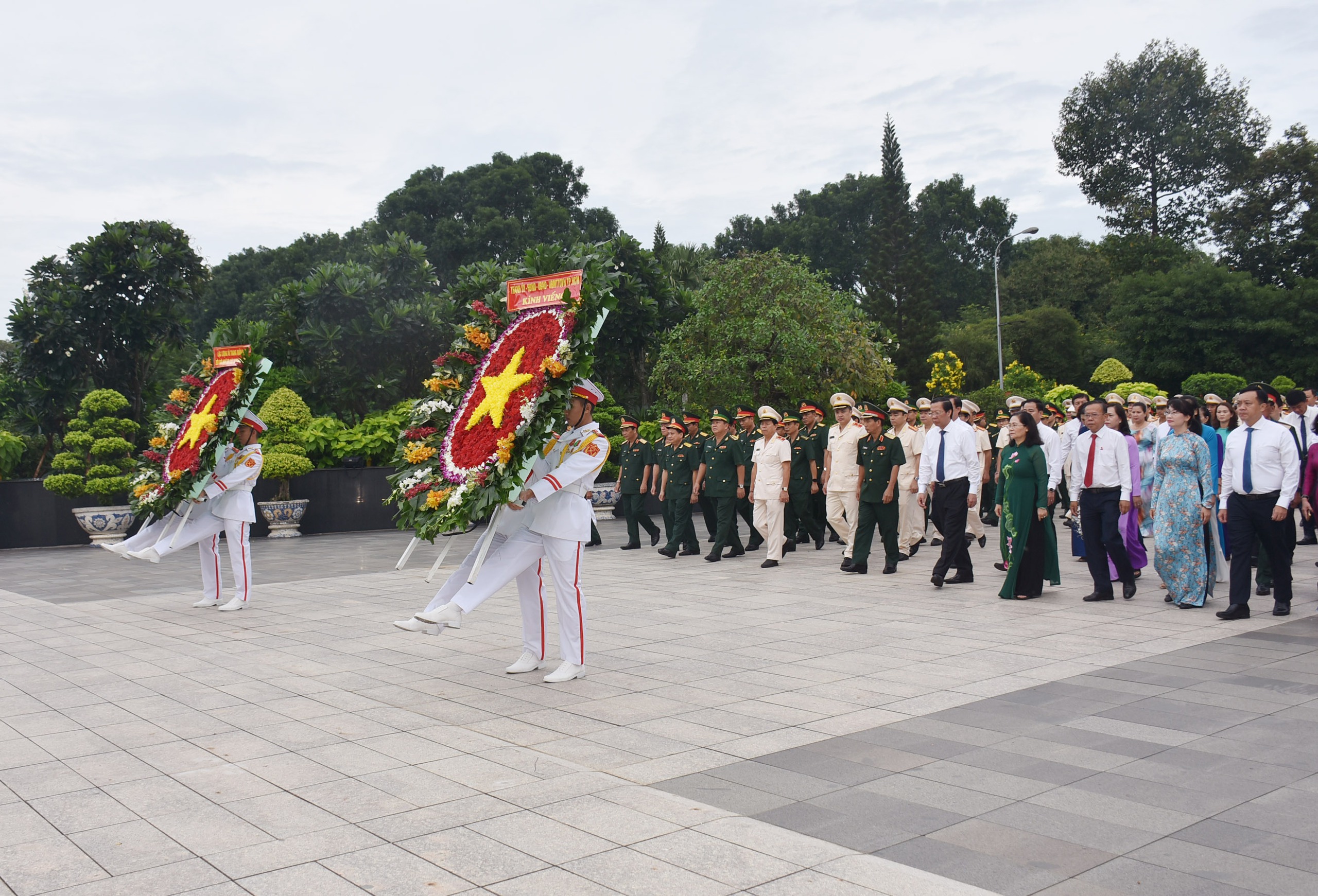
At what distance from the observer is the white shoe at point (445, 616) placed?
19.0 feet

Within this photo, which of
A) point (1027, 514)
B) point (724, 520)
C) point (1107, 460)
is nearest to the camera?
point (1107, 460)

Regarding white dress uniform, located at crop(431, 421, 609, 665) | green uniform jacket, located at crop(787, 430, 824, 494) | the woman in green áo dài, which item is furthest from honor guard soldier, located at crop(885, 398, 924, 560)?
white dress uniform, located at crop(431, 421, 609, 665)

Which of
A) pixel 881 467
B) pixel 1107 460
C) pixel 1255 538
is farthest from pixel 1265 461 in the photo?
pixel 881 467

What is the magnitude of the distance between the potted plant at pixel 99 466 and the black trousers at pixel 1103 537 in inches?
581

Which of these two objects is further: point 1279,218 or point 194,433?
point 1279,218

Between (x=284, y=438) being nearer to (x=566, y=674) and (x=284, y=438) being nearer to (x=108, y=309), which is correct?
(x=108, y=309)

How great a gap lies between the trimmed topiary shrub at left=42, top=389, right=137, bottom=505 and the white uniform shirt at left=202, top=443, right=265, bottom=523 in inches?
349

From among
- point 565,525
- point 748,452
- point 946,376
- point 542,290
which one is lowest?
point 565,525

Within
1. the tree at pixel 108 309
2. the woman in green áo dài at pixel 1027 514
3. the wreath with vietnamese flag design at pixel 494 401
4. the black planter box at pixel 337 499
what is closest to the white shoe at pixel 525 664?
the wreath with vietnamese flag design at pixel 494 401

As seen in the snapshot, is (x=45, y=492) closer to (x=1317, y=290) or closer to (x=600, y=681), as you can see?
(x=600, y=681)

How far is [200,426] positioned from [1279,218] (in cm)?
4323

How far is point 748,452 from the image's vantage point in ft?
43.9

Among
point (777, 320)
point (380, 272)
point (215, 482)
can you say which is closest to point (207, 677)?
point (215, 482)

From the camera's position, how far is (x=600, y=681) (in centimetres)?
636
